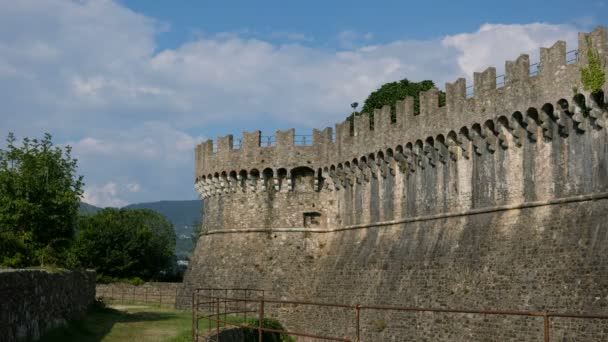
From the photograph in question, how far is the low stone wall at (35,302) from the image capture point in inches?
728

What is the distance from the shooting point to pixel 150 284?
197 ft

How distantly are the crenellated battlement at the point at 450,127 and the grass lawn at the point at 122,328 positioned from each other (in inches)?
396

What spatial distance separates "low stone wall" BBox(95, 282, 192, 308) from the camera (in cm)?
5688

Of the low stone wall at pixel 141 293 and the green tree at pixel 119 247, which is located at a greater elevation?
the green tree at pixel 119 247

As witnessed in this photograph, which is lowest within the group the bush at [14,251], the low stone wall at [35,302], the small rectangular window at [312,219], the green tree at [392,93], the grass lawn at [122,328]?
the grass lawn at [122,328]

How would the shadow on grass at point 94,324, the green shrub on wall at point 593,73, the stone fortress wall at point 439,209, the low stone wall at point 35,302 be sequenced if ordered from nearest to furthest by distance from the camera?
1. the low stone wall at point 35,302
2. the green shrub on wall at point 593,73
3. the stone fortress wall at point 439,209
4. the shadow on grass at point 94,324

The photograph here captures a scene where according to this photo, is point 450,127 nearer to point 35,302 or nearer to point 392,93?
point 35,302

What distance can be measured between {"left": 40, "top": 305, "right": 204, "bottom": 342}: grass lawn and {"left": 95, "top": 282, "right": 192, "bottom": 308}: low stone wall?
61.8ft

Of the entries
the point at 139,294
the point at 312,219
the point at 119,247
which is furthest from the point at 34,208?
the point at 119,247

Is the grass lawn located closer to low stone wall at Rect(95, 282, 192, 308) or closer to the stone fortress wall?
the stone fortress wall

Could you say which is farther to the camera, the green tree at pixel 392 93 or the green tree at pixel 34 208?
the green tree at pixel 392 93

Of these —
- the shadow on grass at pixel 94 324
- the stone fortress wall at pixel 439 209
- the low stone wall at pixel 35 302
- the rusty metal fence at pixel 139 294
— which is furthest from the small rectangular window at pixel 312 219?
the rusty metal fence at pixel 139 294

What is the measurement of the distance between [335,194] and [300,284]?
4.97m

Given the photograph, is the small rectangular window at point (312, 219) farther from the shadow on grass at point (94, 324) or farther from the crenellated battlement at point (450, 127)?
the shadow on grass at point (94, 324)
